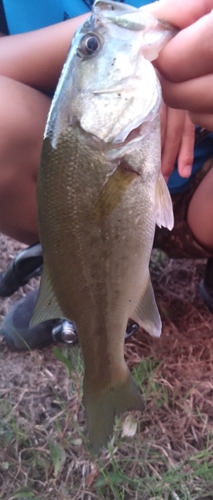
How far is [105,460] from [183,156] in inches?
28.3

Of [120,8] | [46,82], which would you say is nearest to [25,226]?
[46,82]

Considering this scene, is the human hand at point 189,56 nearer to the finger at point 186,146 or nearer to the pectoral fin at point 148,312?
the finger at point 186,146

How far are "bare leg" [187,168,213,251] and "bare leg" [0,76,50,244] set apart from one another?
441 mm

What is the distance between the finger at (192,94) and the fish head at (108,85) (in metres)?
0.04

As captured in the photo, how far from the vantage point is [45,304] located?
88cm

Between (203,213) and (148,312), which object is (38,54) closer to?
(203,213)

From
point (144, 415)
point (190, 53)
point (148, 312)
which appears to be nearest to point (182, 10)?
point (190, 53)

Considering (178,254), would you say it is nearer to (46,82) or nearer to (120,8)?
(46,82)

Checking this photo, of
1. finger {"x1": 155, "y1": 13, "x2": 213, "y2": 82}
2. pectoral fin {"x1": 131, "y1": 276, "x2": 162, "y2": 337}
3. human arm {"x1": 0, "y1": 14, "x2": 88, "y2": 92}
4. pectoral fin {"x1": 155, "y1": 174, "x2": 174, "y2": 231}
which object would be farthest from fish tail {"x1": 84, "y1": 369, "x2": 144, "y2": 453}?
human arm {"x1": 0, "y1": 14, "x2": 88, "y2": 92}

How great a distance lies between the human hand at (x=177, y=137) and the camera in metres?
0.98

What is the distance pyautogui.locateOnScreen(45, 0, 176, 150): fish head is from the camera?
728 millimetres

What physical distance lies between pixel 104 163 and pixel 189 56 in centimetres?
19

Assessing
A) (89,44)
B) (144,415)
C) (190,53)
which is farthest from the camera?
(144,415)

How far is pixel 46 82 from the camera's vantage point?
141 centimetres
